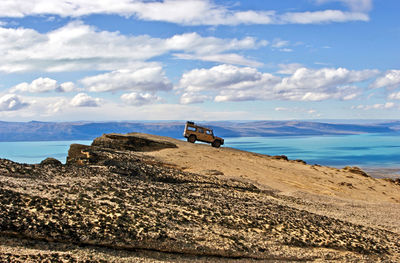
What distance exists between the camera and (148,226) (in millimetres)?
5191

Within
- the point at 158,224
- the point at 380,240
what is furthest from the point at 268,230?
the point at 380,240

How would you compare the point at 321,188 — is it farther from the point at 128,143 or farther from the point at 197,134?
the point at 197,134

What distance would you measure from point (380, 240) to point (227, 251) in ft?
11.4

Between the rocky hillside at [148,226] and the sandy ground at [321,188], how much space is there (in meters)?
1.66

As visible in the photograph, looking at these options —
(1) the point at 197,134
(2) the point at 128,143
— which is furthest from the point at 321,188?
(1) the point at 197,134

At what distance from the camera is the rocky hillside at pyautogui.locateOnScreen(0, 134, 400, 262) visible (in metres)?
4.53

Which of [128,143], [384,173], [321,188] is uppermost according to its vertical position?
[128,143]

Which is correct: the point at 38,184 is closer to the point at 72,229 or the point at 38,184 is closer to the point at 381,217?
the point at 72,229

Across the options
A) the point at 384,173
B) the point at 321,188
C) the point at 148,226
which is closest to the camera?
the point at 148,226

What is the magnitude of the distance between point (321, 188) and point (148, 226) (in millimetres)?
12824

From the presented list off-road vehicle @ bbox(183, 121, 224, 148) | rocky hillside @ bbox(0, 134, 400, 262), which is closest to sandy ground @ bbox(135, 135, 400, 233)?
rocky hillside @ bbox(0, 134, 400, 262)

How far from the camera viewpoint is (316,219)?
24.3ft

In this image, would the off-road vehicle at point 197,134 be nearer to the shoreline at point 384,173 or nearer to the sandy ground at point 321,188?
the sandy ground at point 321,188

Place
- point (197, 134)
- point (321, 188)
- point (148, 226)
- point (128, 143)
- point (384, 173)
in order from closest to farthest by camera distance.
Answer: point (148, 226) < point (321, 188) < point (128, 143) < point (197, 134) < point (384, 173)
